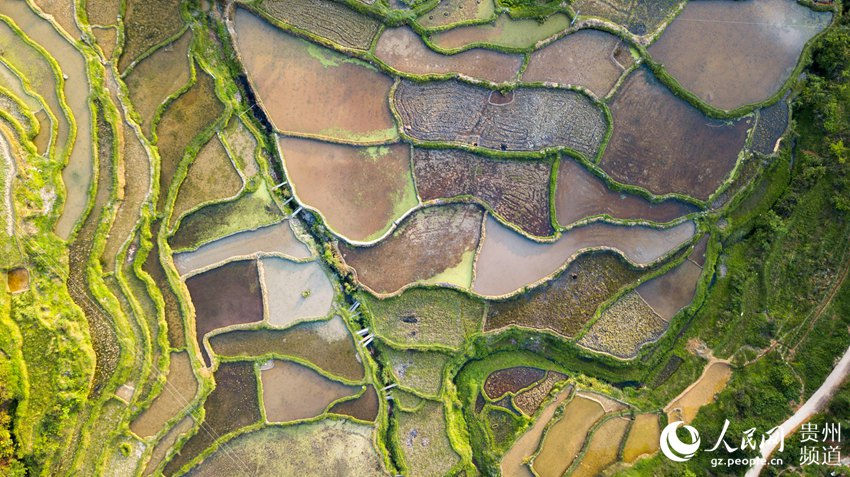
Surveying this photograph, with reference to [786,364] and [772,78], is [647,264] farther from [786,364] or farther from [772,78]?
[772,78]

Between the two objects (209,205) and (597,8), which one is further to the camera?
(597,8)

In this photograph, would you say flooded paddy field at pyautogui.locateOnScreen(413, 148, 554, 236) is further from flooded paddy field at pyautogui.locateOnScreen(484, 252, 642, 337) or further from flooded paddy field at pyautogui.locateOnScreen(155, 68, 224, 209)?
flooded paddy field at pyautogui.locateOnScreen(155, 68, 224, 209)

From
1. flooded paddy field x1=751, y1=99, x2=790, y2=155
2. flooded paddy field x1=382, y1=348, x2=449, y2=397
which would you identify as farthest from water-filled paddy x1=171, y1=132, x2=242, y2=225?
flooded paddy field x1=751, y1=99, x2=790, y2=155

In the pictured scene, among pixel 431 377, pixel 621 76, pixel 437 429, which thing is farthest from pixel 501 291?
pixel 621 76

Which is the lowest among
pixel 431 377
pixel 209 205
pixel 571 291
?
pixel 431 377

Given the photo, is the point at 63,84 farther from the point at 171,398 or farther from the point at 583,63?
the point at 583,63

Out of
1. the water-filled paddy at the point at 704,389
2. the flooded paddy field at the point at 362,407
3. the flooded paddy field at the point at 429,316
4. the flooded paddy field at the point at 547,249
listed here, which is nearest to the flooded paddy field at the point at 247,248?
the flooded paddy field at the point at 429,316

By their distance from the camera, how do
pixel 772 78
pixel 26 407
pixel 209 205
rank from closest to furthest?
pixel 26 407 < pixel 209 205 < pixel 772 78

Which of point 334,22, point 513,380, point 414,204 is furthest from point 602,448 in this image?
point 334,22
